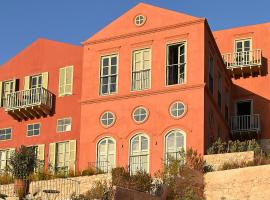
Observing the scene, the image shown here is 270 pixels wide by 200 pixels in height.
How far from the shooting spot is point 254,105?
137 ft

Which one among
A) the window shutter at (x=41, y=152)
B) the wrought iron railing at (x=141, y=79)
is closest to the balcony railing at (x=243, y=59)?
the wrought iron railing at (x=141, y=79)

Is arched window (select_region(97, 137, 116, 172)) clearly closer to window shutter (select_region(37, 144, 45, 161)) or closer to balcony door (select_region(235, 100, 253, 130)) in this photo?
window shutter (select_region(37, 144, 45, 161))

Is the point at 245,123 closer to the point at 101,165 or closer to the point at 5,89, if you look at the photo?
the point at 101,165

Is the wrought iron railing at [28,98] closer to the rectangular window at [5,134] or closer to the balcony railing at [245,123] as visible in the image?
the rectangular window at [5,134]

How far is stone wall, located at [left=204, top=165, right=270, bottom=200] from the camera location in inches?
1136

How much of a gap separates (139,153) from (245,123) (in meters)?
9.28

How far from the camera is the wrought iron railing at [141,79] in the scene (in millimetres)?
35750

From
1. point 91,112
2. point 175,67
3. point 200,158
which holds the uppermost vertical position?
point 175,67

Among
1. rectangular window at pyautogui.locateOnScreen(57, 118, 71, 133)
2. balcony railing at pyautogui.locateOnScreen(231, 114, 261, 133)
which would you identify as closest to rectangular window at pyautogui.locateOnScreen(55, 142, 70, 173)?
rectangular window at pyautogui.locateOnScreen(57, 118, 71, 133)

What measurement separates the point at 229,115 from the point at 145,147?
8.75 meters

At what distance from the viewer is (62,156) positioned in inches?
1505

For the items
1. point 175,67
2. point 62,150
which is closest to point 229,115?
point 175,67

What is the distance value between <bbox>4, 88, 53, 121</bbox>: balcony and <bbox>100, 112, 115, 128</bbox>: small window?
15.1 feet

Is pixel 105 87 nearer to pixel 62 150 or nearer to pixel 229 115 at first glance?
pixel 62 150
